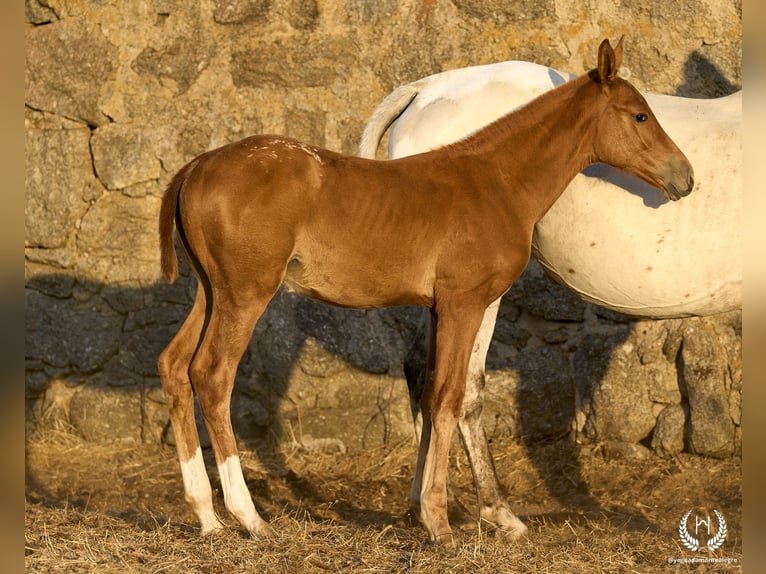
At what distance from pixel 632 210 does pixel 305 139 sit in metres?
2.17

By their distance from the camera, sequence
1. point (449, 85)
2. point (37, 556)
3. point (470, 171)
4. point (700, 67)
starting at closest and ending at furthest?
point (37, 556), point (470, 171), point (449, 85), point (700, 67)

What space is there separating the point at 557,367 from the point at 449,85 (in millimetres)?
1910

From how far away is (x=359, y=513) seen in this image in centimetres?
448

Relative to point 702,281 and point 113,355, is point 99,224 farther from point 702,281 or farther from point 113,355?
point 702,281

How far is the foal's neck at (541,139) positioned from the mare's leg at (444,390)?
588mm

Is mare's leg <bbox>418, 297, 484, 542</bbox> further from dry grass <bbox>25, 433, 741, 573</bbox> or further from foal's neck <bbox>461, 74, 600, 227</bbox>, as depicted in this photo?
foal's neck <bbox>461, 74, 600, 227</bbox>

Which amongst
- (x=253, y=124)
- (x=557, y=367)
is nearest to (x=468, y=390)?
(x=557, y=367)

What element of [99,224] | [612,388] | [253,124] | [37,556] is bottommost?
[612,388]

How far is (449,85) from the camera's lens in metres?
4.39

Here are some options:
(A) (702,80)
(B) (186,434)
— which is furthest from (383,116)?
(A) (702,80)

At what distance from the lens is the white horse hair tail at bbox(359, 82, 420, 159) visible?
4.35m

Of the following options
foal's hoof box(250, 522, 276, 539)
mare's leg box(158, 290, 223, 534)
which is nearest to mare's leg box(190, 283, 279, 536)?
foal's hoof box(250, 522, 276, 539)

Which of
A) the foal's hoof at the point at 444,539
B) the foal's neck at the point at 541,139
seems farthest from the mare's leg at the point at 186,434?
the foal's neck at the point at 541,139

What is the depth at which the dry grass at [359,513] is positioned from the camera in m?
3.32
